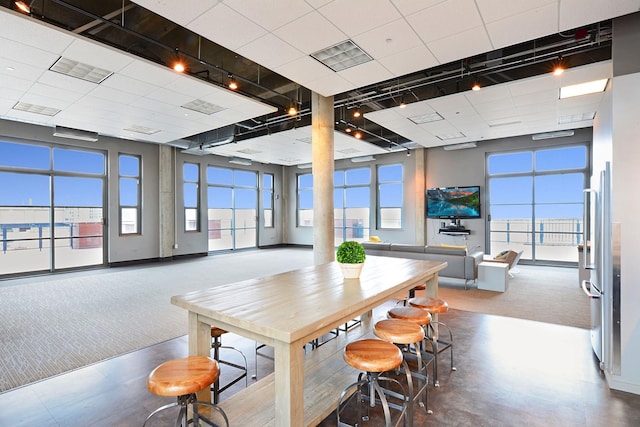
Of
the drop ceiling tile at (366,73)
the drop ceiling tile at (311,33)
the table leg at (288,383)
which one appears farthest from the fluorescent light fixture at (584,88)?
the table leg at (288,383)

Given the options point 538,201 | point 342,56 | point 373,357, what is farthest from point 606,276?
point 538,201

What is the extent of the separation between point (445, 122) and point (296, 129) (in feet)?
11.3

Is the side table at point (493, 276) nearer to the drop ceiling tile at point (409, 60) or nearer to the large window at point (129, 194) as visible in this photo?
the drop ceiling tile at point (409, 60)

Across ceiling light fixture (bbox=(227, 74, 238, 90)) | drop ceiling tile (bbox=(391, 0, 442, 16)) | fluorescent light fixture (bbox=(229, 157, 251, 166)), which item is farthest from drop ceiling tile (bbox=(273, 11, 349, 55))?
fluorescent light fixture (bbox=(229, 157, 251, 166))

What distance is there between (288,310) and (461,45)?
354 centimetres

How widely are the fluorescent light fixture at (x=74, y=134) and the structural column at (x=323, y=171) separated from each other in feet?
19.5

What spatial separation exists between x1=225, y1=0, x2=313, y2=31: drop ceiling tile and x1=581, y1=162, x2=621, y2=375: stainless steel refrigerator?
3.08 m

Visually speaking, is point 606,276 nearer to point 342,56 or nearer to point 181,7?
point 342,56

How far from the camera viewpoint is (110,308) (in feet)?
15.6

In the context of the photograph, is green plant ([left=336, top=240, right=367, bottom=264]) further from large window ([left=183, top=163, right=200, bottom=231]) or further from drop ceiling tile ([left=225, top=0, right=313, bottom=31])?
large window ([left=183, top=163, right=200, bottom=231])

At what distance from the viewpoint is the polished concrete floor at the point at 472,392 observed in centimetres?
218

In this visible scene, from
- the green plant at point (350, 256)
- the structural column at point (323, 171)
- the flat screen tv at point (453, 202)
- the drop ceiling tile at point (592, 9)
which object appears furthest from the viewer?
the flat screen tv at point (453, 202)

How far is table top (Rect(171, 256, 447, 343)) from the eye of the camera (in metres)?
1.57

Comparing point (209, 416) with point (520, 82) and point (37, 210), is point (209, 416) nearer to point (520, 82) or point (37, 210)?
point (520, 82)
